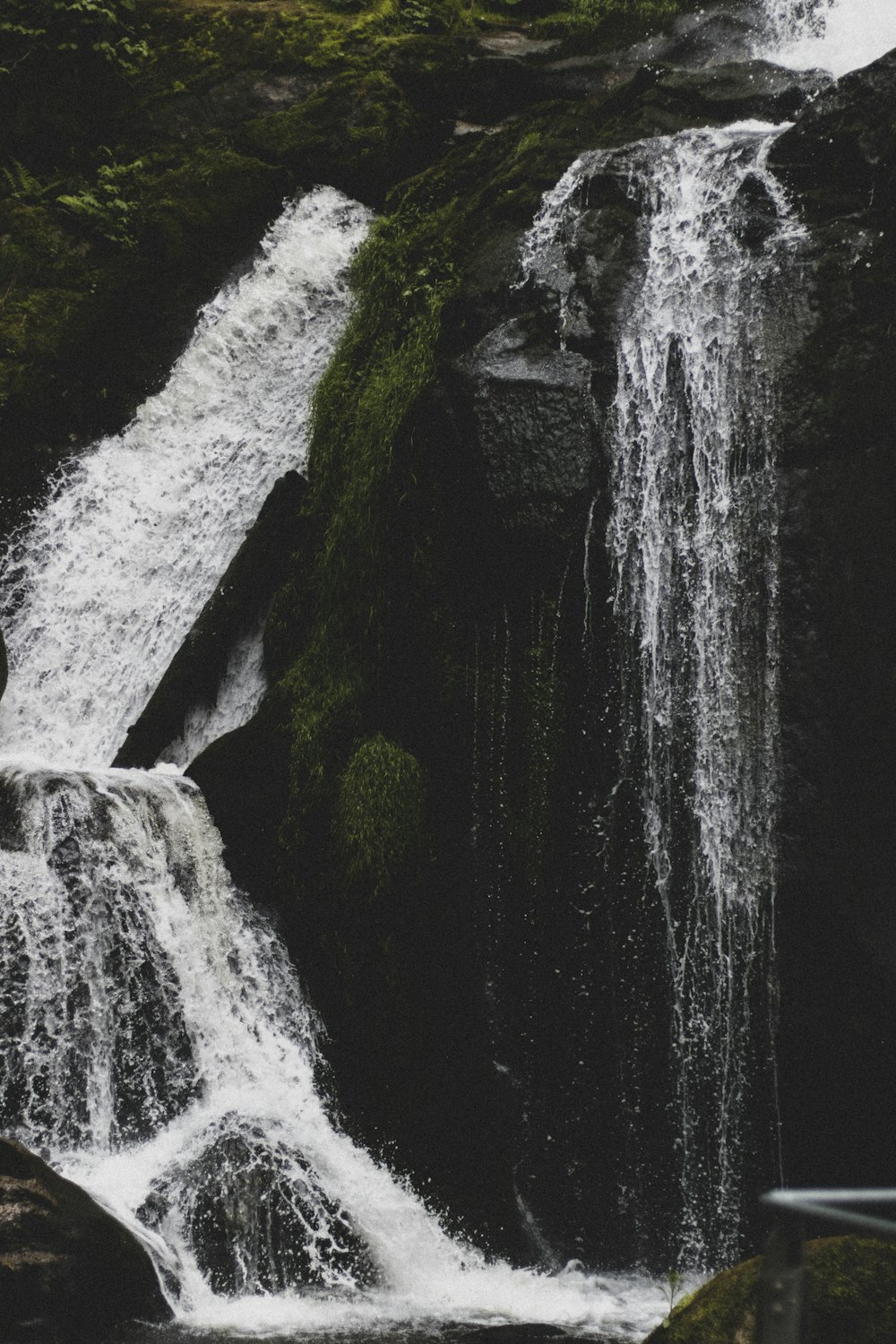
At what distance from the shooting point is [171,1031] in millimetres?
5754

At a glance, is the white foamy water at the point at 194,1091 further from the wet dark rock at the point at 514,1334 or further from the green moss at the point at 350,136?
the green moss at the point at 350,136

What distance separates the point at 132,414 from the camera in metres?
9.51

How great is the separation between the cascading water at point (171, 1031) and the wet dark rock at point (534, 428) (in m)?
2.55

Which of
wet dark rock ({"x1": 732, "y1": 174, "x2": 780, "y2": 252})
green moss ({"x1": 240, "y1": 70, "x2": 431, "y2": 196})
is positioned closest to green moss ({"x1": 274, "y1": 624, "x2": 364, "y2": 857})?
wet dark rock ({"x1": 732, "y1": 174, "x2": 780, "y2": 252})

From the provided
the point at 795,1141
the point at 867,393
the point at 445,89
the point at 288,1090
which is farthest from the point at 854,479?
the point at 445,89

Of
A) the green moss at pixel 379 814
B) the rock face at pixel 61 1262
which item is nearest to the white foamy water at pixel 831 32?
the green moss at pixel 379 814

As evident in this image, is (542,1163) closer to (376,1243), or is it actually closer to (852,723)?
(376,1243)

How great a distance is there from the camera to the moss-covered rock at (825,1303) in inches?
102

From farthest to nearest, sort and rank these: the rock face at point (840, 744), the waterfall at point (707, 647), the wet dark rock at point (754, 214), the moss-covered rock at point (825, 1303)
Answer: the wet dark rock at point (754, 214)
the waterfall at point (707, 647)
the rock face at point (840, 744)
the moss-covered rock at point (825, 1303)

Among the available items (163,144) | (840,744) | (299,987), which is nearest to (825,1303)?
(840,744)

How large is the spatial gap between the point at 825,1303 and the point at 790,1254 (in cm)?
163

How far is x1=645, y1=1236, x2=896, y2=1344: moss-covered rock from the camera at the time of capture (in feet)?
8.49

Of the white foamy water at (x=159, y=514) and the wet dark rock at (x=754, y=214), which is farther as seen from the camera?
the white foamy water at (x=159, y=514)

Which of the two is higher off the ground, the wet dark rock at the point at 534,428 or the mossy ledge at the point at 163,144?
the mossy ledge at the point at 163,144
